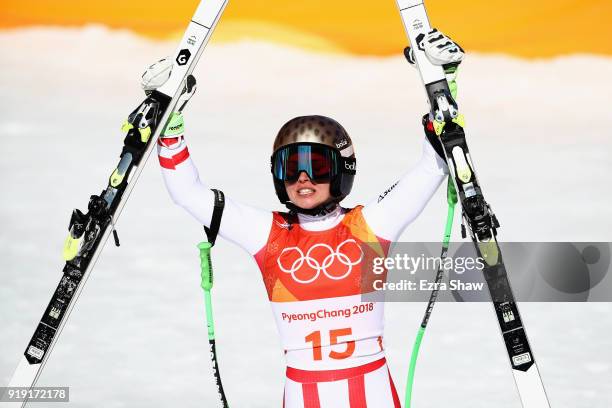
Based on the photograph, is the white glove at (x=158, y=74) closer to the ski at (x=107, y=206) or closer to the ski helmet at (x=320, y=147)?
the ski at (x=107, y=206)

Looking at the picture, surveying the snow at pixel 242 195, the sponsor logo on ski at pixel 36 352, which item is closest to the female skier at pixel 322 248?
the sponsor logo on ski at pixel 36 352

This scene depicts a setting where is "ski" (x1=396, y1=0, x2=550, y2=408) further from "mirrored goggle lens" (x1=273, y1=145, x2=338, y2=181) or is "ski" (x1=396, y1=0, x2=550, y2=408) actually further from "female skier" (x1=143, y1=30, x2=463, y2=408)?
"mirrored goggle lens" (x1=273, y1=145, x2=338, y2=181)

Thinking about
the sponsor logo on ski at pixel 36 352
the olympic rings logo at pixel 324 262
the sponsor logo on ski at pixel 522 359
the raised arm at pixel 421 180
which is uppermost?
the raised arm at pixel 421 180

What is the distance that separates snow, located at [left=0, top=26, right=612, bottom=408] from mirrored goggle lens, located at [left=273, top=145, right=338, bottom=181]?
2.10 metres

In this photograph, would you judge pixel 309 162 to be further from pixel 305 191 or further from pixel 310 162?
pixel 305 191

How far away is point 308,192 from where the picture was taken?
162 inches

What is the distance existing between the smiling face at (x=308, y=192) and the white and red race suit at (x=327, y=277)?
113mm

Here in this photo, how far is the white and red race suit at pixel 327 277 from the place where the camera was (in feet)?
13.4

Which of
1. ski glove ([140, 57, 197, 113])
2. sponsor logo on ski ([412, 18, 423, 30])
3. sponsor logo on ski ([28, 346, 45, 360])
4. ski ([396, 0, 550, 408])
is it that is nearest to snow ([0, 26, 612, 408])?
sponsor logo on ski ([28, 346, 45, 360])

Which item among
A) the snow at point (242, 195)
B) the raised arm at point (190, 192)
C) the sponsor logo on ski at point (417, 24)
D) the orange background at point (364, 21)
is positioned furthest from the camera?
the orange background at point (364, 21)

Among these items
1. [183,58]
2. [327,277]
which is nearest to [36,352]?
[327,277]

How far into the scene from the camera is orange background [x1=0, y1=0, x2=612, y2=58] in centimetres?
1091

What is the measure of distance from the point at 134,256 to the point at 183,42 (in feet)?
12.6

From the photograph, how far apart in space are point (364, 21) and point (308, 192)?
752 centimetres
